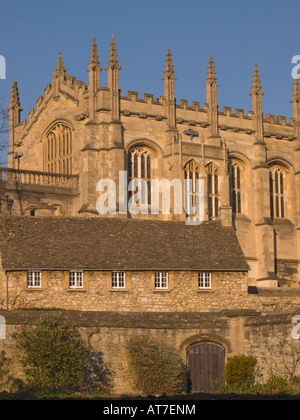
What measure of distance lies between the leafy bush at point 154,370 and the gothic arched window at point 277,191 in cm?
3439

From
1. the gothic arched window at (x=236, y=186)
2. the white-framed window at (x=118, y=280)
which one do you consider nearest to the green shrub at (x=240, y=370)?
the white-framed window at (x=118, y=280)

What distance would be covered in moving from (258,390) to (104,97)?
2986 centimetres

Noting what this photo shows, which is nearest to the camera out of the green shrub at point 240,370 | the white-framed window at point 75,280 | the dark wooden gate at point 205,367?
the green shrub at point 240,370

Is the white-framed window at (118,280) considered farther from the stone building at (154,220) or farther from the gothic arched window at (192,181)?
the gothic arched window at (192,181)

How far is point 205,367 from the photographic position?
116 ft

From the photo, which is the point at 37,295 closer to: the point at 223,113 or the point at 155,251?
the point at 155,251

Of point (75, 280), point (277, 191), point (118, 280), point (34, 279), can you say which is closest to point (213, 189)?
point (277, 191)

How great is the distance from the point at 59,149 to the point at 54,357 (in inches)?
1193

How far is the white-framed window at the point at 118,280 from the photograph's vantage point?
41.3 m

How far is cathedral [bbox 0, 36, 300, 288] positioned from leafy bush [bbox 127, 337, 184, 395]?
2182cm

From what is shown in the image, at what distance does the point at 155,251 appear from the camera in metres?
43.5

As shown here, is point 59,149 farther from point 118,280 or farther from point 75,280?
point 75,280

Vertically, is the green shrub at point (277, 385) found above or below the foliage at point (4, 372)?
below

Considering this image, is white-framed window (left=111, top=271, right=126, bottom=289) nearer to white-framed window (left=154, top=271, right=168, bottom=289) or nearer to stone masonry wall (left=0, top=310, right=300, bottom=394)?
white-framed window (left=154, top=271, right=168, bottom=289)
